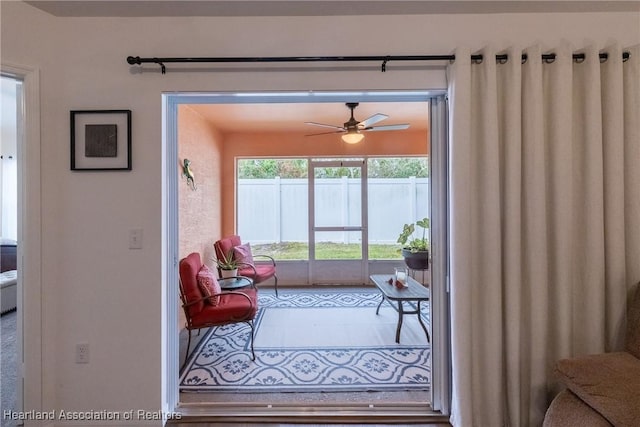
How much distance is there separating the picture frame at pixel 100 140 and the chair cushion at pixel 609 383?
2.56 metres

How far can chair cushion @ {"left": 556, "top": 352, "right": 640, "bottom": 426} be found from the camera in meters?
1.16

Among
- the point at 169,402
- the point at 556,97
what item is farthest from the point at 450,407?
the point at 556,97

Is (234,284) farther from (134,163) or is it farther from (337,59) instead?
(337,59)

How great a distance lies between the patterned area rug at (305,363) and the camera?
2.26 metres

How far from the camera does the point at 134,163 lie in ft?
5.84

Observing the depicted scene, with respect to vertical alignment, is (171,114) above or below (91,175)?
above

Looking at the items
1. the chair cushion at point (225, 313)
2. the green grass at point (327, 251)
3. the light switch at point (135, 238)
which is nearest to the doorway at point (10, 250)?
the light switch at point (135, 238)

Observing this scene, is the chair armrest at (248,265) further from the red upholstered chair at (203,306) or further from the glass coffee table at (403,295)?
the glass coffee table at (403,295)

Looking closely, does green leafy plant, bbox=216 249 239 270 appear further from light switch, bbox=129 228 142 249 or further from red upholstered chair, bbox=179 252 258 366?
light switch, bbox=129 228 142 249

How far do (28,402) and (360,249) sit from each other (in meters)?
4.23

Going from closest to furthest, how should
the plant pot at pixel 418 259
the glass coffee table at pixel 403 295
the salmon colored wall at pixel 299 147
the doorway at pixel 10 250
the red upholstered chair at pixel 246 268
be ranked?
the doorway at pixel 10 250, the glass coffee table at pixel 403 295, the plant pot at pixel 418 259, the red upholstered chair at pixel 246 268, the salmon colored wall at pixel 299 147

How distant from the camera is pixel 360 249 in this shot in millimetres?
5160

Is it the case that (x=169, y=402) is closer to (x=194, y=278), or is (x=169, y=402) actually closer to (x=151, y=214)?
(x=194, y=278)

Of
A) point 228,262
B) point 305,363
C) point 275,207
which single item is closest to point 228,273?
point 228,262
